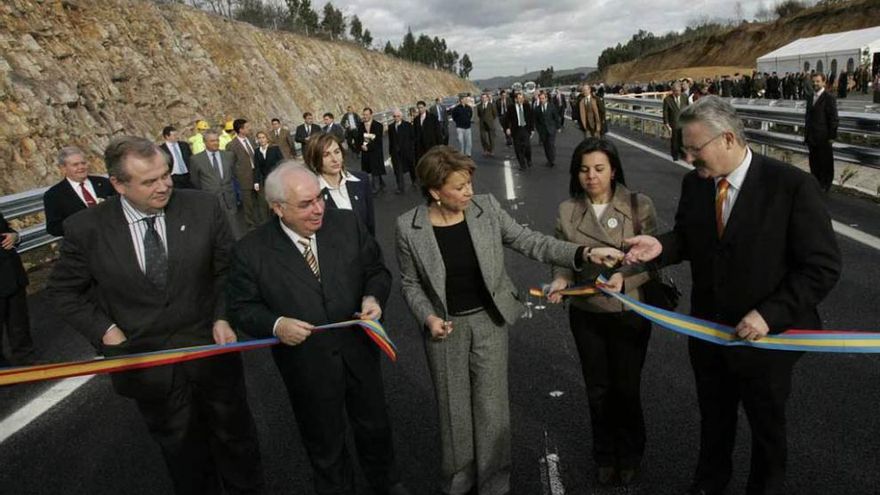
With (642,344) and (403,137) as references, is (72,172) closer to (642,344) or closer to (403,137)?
(642,344)

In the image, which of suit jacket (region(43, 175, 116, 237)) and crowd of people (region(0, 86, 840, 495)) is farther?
suit jacket (region(43, 175, 116, 237))

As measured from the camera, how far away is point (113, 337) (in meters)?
3.11

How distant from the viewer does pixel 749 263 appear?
9.03 feet

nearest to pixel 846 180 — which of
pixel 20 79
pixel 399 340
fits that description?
pixel 399 340

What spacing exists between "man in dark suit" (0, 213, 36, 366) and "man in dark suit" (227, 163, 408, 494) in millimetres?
3667

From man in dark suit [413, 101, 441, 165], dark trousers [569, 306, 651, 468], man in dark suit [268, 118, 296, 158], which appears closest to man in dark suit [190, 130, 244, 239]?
man in dark suit [268, 118, 296, 158]

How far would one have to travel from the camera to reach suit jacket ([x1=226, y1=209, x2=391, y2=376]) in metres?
3.10

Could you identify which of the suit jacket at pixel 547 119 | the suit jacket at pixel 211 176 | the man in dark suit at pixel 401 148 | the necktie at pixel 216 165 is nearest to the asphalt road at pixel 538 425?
the suit jacket at pixel 211 176

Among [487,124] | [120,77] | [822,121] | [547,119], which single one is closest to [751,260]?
[822,121]

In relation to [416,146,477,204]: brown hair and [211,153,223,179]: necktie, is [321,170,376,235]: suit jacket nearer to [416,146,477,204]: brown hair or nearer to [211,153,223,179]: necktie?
[416,146,477,204]: brown hair

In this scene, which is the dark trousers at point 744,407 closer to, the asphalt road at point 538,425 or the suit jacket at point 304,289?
the asphalt road at point 538,425

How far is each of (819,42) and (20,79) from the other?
52604 millimetres

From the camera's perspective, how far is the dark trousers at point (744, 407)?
2811mm

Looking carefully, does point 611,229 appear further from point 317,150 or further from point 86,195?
point 86,195
